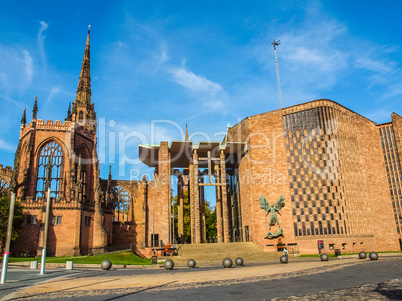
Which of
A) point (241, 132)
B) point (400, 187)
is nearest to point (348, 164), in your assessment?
point (241, 132)

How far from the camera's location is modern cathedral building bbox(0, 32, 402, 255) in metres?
44.2

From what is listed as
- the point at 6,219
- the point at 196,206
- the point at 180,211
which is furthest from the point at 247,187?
the point at 6,219

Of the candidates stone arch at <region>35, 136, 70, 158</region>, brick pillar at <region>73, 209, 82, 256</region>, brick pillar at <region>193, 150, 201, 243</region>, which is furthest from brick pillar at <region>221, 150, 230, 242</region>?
stone arch at <region>35, 136, 70, 158</region>

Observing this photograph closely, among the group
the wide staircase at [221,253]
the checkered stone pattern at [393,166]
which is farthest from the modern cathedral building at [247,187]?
the checkered stone pattern at [393,166]

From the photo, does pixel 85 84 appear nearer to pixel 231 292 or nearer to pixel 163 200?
pixel 163 200

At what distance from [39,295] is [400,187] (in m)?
68.5

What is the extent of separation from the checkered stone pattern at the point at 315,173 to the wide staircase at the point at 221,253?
8.50 meters

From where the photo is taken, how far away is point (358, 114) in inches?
2226

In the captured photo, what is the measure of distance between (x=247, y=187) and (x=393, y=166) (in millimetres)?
33913

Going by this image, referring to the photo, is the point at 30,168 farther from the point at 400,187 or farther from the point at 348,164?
the point at 400,187

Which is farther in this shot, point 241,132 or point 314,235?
point 241,132

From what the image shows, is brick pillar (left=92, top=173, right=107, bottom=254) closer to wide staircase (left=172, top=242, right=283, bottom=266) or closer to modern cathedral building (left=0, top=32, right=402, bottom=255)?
modern cathedral building (left=0, top=32, right=402, bottom=255)

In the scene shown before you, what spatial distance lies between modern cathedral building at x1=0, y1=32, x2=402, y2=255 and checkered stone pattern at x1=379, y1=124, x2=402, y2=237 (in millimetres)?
7024

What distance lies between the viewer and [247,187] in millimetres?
48938
